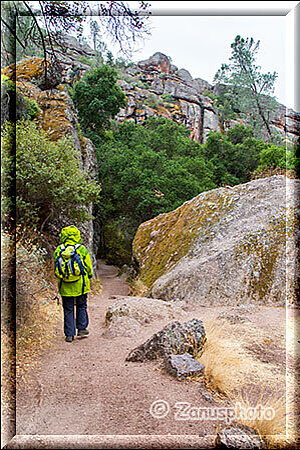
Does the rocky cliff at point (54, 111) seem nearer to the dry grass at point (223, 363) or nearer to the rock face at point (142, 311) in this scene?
the rock face at point (142, 311)

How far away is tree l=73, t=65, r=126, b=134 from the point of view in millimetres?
20484

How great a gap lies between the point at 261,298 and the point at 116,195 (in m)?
9.30

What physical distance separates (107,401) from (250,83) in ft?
68.1

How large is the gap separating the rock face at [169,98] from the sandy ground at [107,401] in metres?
24.7

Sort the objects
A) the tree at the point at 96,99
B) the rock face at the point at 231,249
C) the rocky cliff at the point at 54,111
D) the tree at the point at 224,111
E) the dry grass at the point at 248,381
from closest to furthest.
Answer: the dry grass at the point at 248,381 → the rock face at the point at 231,249 → the rocky cliff at the point at 54,111 → the tree at the point at 96,99 → the tree at the point at 224,111

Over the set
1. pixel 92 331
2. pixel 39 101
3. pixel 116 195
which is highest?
pixel 39 101

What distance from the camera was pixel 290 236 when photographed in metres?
7.62

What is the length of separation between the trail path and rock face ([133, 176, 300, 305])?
3.53 m

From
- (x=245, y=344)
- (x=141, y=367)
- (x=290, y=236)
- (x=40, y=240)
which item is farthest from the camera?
(x=40, y=240)

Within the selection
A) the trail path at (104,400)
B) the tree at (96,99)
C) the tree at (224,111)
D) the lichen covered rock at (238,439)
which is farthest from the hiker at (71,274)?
the tree at (224,111)

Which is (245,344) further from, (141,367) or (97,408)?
(97,408)

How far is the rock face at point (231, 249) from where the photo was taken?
7.14 m

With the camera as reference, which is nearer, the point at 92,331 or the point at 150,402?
the point at 150,402

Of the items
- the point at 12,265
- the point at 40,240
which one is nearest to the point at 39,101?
the point at 40,240
